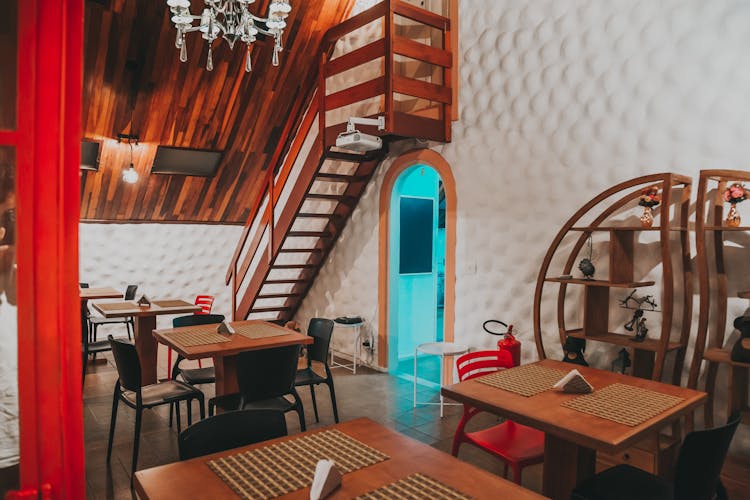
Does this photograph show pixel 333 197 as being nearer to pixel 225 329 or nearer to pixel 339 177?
pixel 339 177

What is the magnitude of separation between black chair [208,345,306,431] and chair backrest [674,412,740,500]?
7.27 ft

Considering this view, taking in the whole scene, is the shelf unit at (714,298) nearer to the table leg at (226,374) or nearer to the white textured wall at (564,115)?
the white textured wall at (564,115)

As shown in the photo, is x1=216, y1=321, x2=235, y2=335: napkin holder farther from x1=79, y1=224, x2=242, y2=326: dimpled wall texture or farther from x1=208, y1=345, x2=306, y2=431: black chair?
x1=79, y1=224, x2=242, y2=326: dimpled wall texture

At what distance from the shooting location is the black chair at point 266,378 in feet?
11.3

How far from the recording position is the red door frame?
3.70ft

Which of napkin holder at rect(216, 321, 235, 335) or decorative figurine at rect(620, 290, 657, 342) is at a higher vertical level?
decorative figurine at rect(620, 290, 657, 342)

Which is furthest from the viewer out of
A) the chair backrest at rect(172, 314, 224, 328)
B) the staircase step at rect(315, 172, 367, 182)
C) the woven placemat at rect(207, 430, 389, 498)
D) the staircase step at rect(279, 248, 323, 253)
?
the staircase step at rect(279, 248, 323, 253)

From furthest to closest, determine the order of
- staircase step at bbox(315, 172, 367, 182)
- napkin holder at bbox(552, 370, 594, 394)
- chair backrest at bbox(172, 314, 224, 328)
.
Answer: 1. staircase step at bbox(315, 172, 367, 182)
2. chair backrest at bbox(172, 314, 224, 328)
3. napkin holder at bbox(552, 370, 594, 394)

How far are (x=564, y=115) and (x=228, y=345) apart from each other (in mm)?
3189

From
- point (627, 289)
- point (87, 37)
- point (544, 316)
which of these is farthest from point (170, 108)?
point (627, 289)

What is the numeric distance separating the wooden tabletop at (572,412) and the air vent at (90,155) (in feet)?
18.8

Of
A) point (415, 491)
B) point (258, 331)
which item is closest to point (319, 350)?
point (258, 331)

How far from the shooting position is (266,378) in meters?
3.51

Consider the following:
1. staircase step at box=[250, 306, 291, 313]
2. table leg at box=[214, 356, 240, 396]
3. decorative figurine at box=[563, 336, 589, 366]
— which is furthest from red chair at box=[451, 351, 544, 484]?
staircase step at box=[250, 306, 291, 313]
